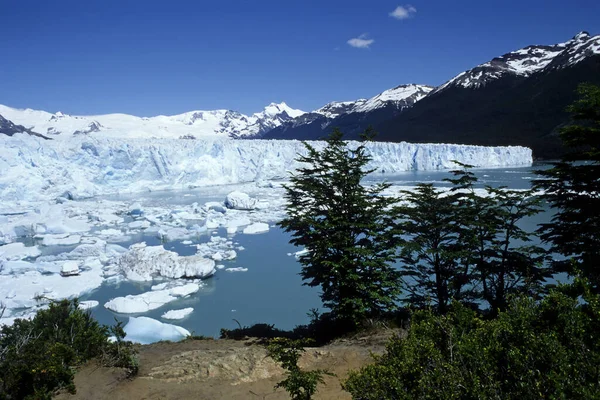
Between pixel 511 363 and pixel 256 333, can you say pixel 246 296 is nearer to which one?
pixel 256 333

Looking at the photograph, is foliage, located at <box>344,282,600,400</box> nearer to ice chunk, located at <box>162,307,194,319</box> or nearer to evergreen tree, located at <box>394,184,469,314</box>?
evergreen tree, located at <box>394,184,469,314</box>

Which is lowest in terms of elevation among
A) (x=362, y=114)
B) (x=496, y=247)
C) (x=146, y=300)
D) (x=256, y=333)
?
(x=146, y=300)

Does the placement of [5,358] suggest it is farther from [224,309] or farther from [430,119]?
[430,119]

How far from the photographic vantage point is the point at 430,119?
383ft

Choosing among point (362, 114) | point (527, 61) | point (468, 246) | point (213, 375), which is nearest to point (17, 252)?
point (213, 375)

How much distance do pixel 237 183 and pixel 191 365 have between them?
40872mm

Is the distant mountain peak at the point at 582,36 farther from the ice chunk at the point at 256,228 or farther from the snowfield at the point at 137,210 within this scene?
the ice chunk at the point at 256,228

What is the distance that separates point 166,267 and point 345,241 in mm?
9580

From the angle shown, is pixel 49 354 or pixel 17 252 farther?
pixel 17 252

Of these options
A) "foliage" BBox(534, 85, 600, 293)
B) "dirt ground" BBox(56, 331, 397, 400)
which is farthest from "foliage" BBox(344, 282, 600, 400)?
"foliage" BBox(534, 85, 600, 293)

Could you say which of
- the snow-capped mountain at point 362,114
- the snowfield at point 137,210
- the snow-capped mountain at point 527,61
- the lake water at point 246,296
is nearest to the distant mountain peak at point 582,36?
the snow-capped mountain at point 527,61

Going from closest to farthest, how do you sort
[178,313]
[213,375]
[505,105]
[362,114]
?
[213,375], [178,313], [505,105], [362,114]

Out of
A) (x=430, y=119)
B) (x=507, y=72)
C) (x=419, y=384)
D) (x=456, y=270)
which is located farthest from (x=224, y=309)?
(x=507, y=72)

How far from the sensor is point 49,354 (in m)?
4.73
